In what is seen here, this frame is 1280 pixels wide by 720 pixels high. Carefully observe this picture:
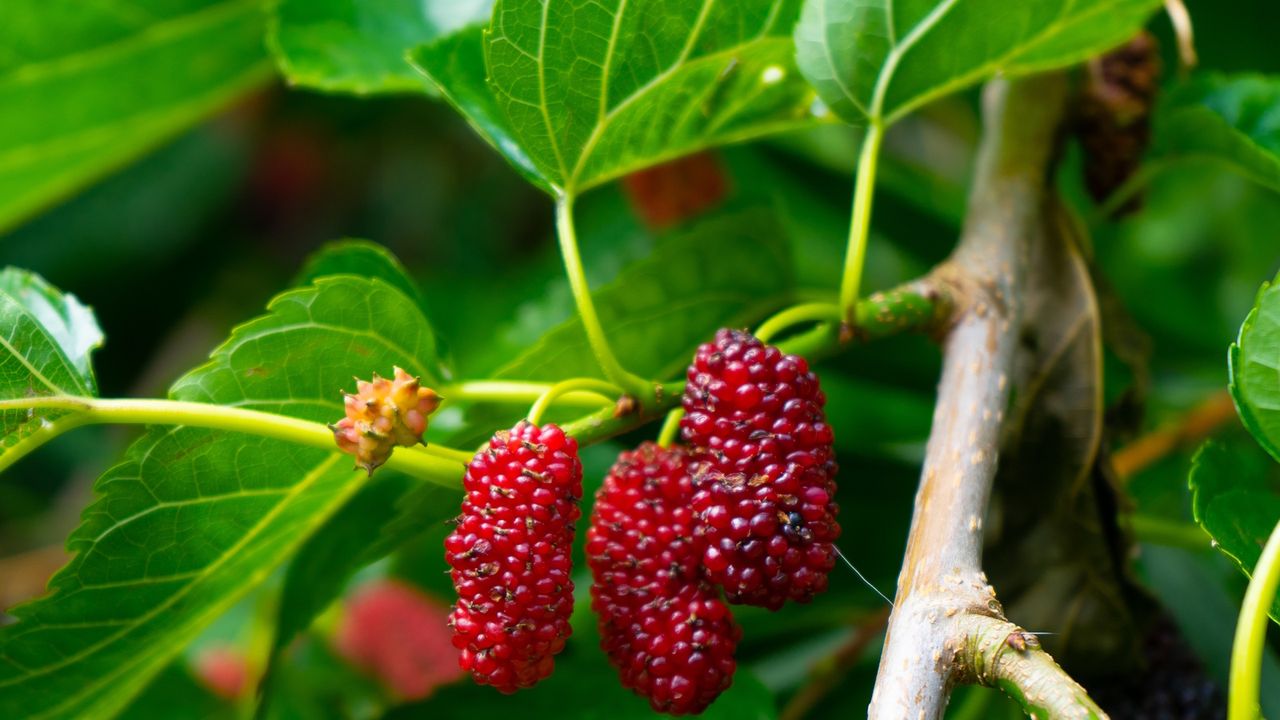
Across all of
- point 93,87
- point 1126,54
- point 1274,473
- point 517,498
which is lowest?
point 1274,473

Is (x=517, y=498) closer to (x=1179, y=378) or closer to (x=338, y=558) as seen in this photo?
(x=338, y=558)

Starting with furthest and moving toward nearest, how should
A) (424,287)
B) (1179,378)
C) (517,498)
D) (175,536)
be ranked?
(424,287) → (1179,378) → (175,536) → (517,498)

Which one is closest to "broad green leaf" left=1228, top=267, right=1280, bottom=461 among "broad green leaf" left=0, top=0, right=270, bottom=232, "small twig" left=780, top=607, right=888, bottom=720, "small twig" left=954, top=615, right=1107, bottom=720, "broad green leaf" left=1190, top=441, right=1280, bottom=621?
"broad green leaf" left=1190, top=441, right=1280, bottom=621

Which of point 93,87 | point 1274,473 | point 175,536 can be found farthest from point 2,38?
point 1274,473

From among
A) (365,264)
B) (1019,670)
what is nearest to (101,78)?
(365,264)

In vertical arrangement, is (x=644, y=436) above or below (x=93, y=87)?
below

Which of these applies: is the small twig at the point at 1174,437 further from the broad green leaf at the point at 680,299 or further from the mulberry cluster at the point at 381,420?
the mulberry cluster at the point at 381,420

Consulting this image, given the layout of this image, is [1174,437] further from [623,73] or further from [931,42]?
[623,73]
